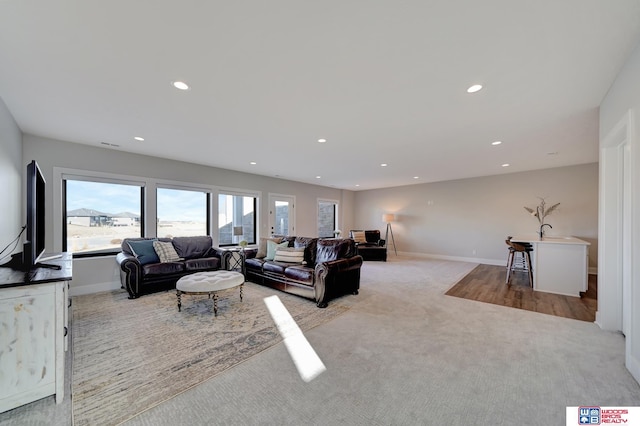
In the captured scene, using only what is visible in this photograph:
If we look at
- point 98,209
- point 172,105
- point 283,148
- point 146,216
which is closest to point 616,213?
point 283,148

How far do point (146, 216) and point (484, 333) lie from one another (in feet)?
19.4

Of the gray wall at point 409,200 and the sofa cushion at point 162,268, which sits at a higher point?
the gray wall at point 409,200

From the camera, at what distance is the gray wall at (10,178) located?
2723 millimetres

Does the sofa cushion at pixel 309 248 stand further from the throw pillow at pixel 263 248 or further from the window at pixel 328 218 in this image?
the window at pixel 328 218

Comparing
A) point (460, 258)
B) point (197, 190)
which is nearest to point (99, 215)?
point (197, 190)

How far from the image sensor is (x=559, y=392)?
6.09 ft

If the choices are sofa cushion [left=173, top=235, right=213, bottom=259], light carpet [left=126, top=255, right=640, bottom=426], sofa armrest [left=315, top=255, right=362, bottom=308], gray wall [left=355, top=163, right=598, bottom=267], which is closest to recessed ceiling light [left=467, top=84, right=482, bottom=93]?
light carpet [left=126, top=255, right=640, bottom=426]

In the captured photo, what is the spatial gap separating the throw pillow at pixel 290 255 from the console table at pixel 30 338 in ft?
10.1

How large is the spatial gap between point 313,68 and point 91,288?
16.8ft

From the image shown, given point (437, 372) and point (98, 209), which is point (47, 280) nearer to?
point (437, 372)

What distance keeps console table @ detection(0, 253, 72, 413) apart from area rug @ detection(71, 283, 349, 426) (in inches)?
9.5

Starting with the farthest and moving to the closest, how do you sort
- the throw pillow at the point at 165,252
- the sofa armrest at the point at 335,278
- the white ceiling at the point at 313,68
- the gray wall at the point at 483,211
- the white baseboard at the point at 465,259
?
the white baseboard at the point at 465,259 → the gray wall at the point at 483,211 → the throw pillow at the point at 165,252 → the sofa armrest at the point at 335,278 → the white ceiling at the point at 313,68

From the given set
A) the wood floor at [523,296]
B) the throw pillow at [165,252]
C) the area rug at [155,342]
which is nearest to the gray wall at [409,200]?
the throw pillow at [165,252]

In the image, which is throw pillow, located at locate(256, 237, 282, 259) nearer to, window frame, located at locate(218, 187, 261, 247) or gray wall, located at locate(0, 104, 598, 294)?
window frame, located at locate(218, 187, 261, 247)
